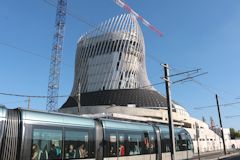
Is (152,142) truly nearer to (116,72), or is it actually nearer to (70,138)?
(70,138)

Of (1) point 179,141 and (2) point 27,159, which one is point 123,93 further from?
(2) point 27,159

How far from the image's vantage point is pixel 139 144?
22.5m

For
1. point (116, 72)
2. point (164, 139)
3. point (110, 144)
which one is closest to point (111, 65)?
point (116, 72)

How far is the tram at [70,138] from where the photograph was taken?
43.8 ft

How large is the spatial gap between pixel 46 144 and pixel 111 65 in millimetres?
89395

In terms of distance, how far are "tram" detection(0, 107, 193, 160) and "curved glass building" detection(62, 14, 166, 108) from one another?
68.8 meters

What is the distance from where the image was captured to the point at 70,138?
1608 cm

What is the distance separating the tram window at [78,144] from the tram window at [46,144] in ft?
1.98

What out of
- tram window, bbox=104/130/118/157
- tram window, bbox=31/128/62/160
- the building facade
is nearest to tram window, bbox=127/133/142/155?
tram window, bbox=104/130/118/157

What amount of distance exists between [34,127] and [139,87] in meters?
85.9

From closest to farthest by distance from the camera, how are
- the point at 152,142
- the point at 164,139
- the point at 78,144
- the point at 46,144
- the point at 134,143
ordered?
1. the point at 46,144
2. the point at 78,144
3. the point at 134,143
4. the point at 152,142
5. the point at 164,139

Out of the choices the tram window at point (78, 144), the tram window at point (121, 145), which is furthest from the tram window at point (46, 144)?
the tram window at point (121, 145)

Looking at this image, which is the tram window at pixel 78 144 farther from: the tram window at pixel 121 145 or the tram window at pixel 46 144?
the tram window at pixel 121 145

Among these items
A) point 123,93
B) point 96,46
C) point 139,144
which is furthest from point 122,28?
point 139,144
